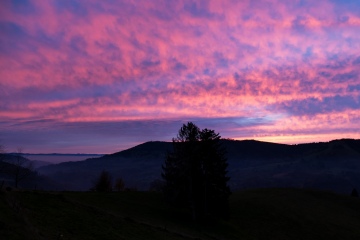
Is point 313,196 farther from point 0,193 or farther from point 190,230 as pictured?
point 0,193

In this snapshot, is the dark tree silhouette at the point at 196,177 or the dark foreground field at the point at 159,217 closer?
the dark foreground field at the point at 159,217

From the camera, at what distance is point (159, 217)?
164 ft

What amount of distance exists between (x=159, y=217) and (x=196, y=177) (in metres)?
9.25

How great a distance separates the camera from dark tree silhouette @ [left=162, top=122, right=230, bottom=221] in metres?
54.2

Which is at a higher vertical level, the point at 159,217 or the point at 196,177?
the point at 196,177

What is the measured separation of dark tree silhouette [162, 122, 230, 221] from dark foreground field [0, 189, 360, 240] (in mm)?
2864

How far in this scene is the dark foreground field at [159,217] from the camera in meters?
28.0

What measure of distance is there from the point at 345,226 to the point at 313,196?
25071mm

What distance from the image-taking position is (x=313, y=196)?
91250 mm

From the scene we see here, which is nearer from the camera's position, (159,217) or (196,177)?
(159,217)

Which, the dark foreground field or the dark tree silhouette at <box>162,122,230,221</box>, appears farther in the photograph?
the dark tree silhouette at <box>162,122,230,221</box>

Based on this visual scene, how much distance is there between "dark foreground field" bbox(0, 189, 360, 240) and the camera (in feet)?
91.9

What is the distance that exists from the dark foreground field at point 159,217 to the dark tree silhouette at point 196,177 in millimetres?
2864

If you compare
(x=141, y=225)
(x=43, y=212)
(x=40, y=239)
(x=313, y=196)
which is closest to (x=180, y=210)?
(x=141, y=225)
